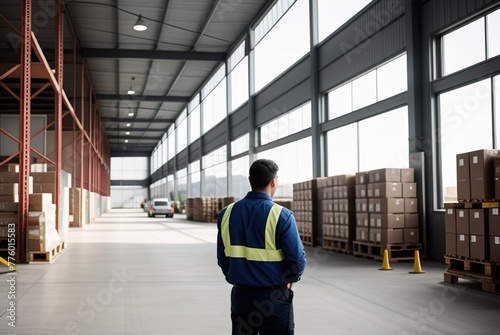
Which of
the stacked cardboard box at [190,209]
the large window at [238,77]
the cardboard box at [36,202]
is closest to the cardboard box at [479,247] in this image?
the cardboard box at [36,202]

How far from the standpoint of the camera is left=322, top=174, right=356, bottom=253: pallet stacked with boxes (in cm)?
1406

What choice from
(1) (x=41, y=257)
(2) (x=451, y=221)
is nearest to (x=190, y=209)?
(1) (x=41, y=257)

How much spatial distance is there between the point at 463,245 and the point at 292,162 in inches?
507

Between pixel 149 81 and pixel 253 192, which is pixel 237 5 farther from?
pixel 253 192

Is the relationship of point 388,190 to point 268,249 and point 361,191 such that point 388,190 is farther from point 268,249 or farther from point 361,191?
point 268,249

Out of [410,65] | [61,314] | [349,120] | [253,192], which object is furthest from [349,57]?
[253,192]

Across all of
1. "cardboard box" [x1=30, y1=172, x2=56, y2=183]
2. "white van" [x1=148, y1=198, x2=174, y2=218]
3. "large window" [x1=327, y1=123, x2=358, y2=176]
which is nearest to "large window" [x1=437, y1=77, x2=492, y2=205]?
"large window" [x1=327, y1=123, x2=358, y2=176]

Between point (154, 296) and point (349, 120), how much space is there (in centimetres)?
944

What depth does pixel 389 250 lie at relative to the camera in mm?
12234

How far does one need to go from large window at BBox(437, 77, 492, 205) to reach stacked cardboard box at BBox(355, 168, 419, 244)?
762mm

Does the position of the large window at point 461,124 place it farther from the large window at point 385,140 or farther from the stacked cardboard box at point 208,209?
the stacked cardboard box at point 208,209

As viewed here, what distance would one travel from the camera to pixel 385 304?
7562 millimetres

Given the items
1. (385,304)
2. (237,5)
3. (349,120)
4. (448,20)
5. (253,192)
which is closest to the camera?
(253,192)

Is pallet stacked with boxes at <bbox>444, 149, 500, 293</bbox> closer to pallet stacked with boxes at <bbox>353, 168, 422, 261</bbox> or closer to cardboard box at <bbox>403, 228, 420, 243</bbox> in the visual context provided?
pallet stacked with boxes at <bbox>353, 168, 422, 261</bbox>
